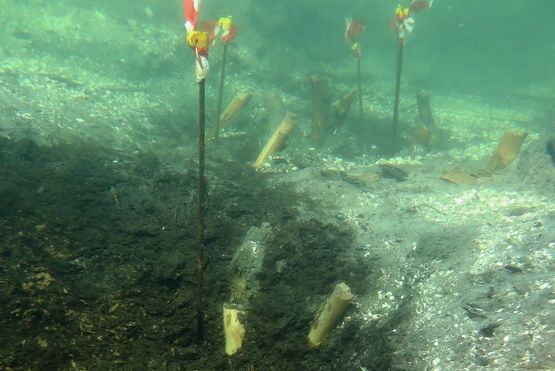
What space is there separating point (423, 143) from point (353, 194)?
4.58m

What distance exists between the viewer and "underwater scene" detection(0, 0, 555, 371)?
307 centimetres

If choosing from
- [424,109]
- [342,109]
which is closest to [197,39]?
[342,109]

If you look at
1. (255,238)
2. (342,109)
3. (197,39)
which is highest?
(197,39)

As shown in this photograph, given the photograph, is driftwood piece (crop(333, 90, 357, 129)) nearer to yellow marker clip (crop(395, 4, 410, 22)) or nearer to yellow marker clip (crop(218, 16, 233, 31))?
yellow marker clip (crop(395, 4, 410, 22))

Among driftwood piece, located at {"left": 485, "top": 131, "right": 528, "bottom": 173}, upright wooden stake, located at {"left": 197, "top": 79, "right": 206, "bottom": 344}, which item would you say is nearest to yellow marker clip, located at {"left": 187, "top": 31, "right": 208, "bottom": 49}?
upright wooden stake, located at {"left": 197, "top": 79, "right": 206, "bottom": 344}

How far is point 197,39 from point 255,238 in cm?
255

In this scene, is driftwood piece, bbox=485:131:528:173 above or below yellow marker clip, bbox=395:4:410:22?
below

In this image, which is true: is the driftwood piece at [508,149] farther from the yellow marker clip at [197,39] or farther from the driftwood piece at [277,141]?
the yellow marker clip at [197,39]

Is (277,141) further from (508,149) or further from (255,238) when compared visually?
(508,149)

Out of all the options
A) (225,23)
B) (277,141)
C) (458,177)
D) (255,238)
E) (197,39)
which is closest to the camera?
(197,39)

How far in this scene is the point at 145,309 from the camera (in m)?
3.42

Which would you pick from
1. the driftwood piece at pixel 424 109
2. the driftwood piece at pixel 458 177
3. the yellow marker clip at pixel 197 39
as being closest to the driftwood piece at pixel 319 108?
the driftwood piece at pixel 424 109

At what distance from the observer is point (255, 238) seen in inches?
179

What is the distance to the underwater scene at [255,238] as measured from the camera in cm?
307
